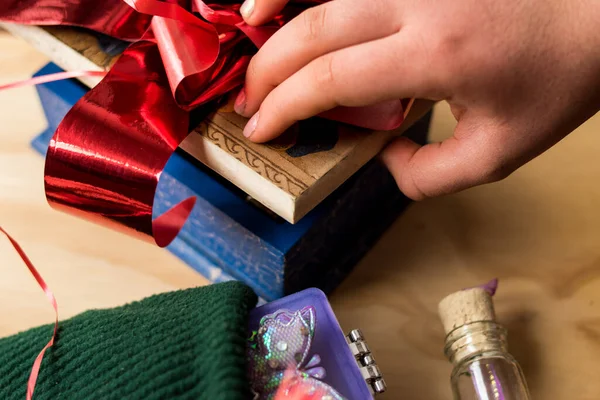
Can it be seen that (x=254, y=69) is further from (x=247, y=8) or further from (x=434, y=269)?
(x=434, y=269)

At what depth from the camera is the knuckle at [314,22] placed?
11.9 inches

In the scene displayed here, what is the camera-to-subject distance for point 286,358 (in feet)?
0.91

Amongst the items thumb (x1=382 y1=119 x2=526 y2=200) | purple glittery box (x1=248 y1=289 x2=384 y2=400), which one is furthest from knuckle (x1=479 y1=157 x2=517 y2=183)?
purple glittery box (x1=248 y1=289 x2=384 y2=400)

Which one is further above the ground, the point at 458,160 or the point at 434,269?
the point at 458,160

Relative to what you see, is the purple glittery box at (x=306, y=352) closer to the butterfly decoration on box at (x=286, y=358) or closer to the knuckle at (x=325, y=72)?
the butterfly decoration on box at (x=286, y=358)

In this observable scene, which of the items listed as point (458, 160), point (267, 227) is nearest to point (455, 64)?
point (458, 160)

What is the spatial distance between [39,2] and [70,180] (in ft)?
0.41

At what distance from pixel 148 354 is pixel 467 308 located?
0.60 feet

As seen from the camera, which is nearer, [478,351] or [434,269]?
[478,351]

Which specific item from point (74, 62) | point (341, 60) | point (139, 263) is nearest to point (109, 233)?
point (139, 263)

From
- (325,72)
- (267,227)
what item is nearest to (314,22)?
(325,72)

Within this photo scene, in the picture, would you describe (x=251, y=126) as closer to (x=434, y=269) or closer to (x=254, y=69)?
(x=254, y=69)

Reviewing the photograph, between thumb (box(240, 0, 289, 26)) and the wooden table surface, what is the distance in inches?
8.0

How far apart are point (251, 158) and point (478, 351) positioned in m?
0.17
